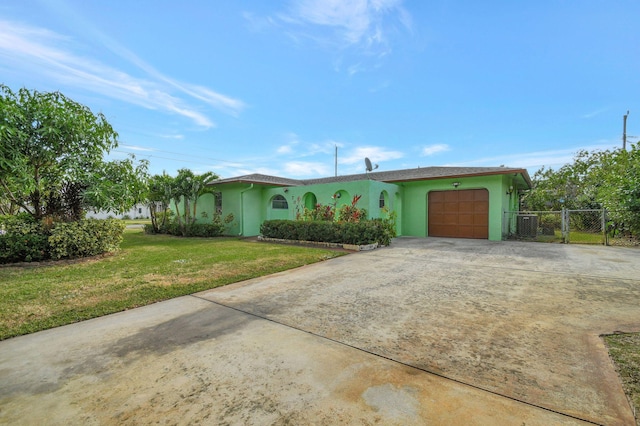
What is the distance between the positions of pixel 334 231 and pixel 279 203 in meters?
5.93

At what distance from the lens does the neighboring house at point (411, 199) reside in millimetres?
12367

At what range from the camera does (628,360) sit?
8.27ft

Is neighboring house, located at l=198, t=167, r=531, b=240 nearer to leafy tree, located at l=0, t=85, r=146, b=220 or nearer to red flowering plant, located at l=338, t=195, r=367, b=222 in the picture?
red flowering plant, located at l=338, t=195, r=367, b=222

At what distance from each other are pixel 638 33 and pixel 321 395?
443 inches

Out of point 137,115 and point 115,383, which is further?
point 137,115

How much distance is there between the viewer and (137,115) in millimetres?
15922

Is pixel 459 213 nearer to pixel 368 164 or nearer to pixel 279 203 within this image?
pixel 368 164

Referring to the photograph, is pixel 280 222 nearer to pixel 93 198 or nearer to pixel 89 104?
pixel 93 198

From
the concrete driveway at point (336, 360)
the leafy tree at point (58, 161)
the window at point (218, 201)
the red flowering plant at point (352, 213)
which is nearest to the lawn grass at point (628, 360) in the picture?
the concrete driveway at point (336, 360)

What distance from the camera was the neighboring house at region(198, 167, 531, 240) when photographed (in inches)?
487

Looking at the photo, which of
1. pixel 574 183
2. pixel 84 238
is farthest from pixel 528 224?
pixel 84 238

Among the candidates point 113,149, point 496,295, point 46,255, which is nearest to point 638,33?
point 496,295

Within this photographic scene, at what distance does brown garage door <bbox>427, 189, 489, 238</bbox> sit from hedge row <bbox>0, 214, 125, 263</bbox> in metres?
13.8

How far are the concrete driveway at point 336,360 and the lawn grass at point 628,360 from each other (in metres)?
0.07
